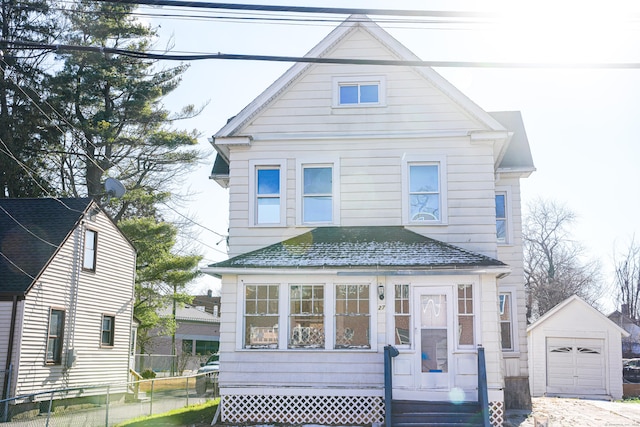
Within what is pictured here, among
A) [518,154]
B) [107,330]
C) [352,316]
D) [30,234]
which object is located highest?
[518,154]

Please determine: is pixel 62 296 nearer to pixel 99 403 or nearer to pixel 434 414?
pixel 99 403

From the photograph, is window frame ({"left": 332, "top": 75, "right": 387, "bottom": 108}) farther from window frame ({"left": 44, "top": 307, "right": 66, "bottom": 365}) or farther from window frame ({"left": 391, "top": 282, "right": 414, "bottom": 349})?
window frame ({"left": 44, "top": 307, "right": 66, "bottom": 365})

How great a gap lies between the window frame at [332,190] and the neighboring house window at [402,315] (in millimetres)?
2569

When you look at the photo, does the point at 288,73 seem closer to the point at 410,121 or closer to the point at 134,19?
the point at 410,121

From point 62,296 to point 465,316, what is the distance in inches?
525

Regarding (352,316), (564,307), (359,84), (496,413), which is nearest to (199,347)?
(564,307)

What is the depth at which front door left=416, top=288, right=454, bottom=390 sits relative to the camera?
1537cm

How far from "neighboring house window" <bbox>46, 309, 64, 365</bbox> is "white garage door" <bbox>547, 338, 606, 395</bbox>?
18.3 meters

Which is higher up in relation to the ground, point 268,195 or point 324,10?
point 324,10

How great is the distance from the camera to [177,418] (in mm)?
17203

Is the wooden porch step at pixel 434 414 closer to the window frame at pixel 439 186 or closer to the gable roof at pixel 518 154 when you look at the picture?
the window frame at pixel 439 186

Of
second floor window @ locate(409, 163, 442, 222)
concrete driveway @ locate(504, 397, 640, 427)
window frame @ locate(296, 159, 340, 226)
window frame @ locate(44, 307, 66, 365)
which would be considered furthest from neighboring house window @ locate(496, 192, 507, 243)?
window frame @ locate(44, 307, 66, 365)

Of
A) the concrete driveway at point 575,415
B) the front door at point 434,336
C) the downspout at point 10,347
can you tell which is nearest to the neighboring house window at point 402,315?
the front door at point 434,336

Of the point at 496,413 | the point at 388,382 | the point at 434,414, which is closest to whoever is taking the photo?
the point at 434,414
